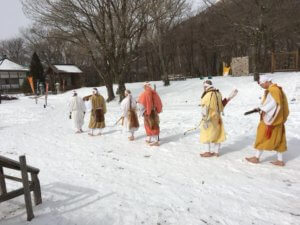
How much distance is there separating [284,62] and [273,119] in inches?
702

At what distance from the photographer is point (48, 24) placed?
762 inches

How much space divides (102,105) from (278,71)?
1566 cm

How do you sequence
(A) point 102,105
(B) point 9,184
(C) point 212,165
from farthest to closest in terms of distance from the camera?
(A) point 102,105 < (C) point 212,165 < (B) point 9,184

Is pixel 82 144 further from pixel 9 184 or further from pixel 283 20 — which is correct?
pixel 283 20

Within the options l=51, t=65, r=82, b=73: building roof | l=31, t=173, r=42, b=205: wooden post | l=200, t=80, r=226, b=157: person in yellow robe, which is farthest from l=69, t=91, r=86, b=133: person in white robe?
l=51, t=65, r=82, b=73: building roof

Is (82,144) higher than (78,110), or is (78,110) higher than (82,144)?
(78,110)

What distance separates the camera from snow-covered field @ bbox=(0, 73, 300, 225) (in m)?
4.33

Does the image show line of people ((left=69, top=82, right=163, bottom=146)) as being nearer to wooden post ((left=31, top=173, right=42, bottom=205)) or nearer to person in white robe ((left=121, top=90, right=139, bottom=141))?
person in white robe ((left=121, top=90, right=139, bottom=141))

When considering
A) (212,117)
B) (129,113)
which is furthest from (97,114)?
(212,117)

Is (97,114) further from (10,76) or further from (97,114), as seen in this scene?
(10,76)

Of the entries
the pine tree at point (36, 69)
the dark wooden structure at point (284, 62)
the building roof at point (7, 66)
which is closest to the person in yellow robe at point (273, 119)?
the dark wooden structure at point (284, 62)

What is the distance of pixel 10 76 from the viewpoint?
49.3 metres

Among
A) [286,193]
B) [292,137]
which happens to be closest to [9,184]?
[286,193]

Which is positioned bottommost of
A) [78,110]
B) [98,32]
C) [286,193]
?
[286,193]
